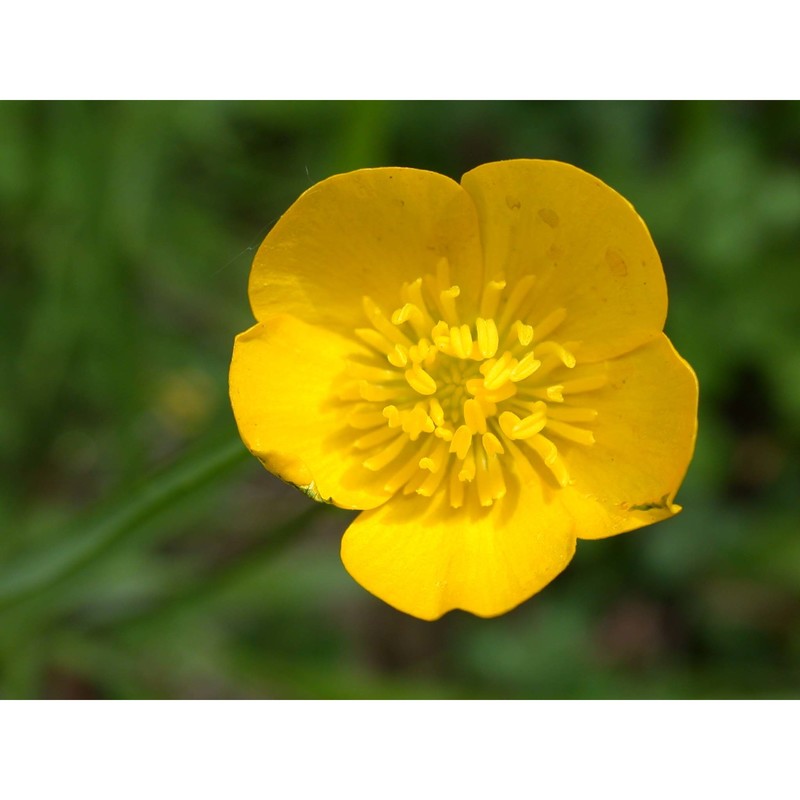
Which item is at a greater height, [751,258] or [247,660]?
[751,258]

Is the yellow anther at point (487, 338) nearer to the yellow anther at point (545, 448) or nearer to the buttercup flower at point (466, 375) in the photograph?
the buttercup flower at point (466, 375)

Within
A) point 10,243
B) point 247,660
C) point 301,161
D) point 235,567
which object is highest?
point 301,161

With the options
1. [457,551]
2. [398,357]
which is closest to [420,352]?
[398,357]

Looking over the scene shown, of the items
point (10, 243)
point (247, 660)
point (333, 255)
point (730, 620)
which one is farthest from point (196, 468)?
point (730, 620)

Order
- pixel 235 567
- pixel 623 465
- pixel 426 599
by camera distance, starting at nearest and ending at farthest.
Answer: pixel 426 599 → pixel 623 465 → pixel 235 567

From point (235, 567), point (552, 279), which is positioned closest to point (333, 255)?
point (552, 279)

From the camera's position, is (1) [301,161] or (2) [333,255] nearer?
(2) [333,255]

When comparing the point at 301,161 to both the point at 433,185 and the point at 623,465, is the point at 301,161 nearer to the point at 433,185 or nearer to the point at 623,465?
the point at 433,185

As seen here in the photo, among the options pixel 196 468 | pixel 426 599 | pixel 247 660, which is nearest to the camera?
pixel 426 599
